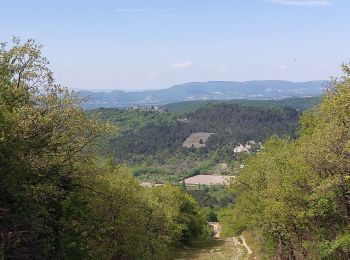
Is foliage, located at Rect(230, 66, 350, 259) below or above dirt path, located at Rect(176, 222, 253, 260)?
above

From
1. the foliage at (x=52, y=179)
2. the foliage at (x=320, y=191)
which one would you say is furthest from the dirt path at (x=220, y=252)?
the foliage at (x=52, y=179)

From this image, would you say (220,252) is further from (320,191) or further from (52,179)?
(52,179)

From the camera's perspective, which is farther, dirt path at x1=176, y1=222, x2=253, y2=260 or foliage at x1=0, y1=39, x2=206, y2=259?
dirt path at x1=176, y1=222, x2=253, y2=260

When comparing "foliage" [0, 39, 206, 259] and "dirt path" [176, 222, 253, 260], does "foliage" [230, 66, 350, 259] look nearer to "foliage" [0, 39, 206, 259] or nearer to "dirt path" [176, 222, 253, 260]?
"foliage" [0, 39, 206, 259]

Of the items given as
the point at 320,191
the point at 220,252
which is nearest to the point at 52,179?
the point at 320,191

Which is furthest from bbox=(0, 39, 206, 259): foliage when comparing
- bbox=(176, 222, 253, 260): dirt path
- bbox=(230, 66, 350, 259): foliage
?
bbox=(176, 222, 253, 260): dirt path

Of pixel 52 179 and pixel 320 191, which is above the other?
pixel 52 179

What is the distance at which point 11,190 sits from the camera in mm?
19656

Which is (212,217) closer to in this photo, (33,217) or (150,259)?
(150,259)

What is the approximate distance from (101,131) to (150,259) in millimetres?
13916

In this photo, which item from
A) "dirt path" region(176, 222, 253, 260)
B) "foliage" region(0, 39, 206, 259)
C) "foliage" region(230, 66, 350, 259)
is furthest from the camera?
"dirt path" region(176, 222, 253, 260)

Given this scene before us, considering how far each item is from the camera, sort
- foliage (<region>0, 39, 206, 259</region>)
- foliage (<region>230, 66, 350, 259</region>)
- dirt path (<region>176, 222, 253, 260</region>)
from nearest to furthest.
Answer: foliage (<region>0, 39, 206, 259</region>)
foliage (<region>230, 66, 350, 259</region>)
dirt path (<region>176, 222, 253, 260</region>)

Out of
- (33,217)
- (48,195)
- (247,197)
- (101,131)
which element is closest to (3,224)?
(33,217)

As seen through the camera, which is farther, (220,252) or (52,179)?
(220,252)
